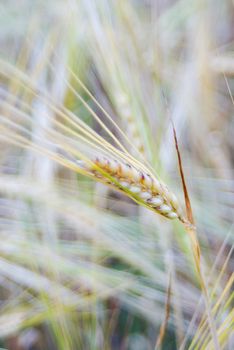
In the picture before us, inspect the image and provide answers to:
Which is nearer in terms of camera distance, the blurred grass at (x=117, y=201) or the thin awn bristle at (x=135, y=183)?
the thin awn bristle at (x=135, y=183)

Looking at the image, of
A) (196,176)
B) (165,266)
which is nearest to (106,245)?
(165,266)

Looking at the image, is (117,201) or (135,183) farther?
(117,201)

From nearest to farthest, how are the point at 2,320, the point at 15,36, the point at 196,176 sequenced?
the point at 2,320 → the point at 196,176 → the point at 15,36

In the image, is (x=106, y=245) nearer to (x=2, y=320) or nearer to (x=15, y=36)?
(x=2, y=320)
